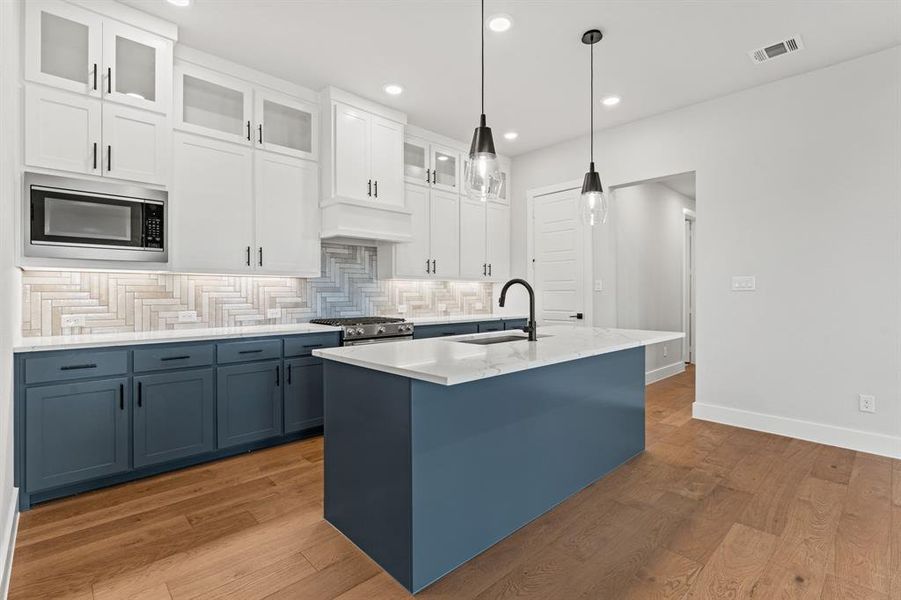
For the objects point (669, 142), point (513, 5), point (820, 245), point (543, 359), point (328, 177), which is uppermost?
point (513, 5)

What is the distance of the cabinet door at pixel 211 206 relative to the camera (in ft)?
10.3

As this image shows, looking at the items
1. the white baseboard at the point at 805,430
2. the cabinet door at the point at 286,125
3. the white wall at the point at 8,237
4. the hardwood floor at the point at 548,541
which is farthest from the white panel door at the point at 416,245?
the white baseboard at the point at 805,430

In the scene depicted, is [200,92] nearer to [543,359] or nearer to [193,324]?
[193,324]

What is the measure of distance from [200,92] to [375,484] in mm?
3112

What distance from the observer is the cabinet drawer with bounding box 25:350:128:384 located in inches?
93.3

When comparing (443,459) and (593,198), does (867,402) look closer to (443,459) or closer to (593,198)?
(593,198)

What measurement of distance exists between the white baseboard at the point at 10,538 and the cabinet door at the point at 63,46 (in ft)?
7.42

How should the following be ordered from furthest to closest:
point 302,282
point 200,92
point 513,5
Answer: point 302,282
point 200,92
point 513,5

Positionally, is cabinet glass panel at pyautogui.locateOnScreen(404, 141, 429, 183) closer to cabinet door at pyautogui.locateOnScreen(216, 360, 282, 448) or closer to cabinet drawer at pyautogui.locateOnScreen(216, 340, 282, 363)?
cabinet drawer at pyautogui.locateOnScreen(216, 340, 282, 363)

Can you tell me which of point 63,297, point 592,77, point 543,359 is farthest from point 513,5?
point 63,297

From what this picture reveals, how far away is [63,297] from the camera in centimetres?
290

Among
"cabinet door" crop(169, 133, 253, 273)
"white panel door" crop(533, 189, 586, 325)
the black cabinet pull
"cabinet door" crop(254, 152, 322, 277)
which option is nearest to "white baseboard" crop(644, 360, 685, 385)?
"white panel door" crop(533, 189, 586, 325)

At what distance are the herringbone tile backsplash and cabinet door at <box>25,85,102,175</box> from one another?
0.74 m

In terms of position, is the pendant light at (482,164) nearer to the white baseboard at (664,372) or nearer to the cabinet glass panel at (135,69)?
the cabinet glass panel at (135,69)
